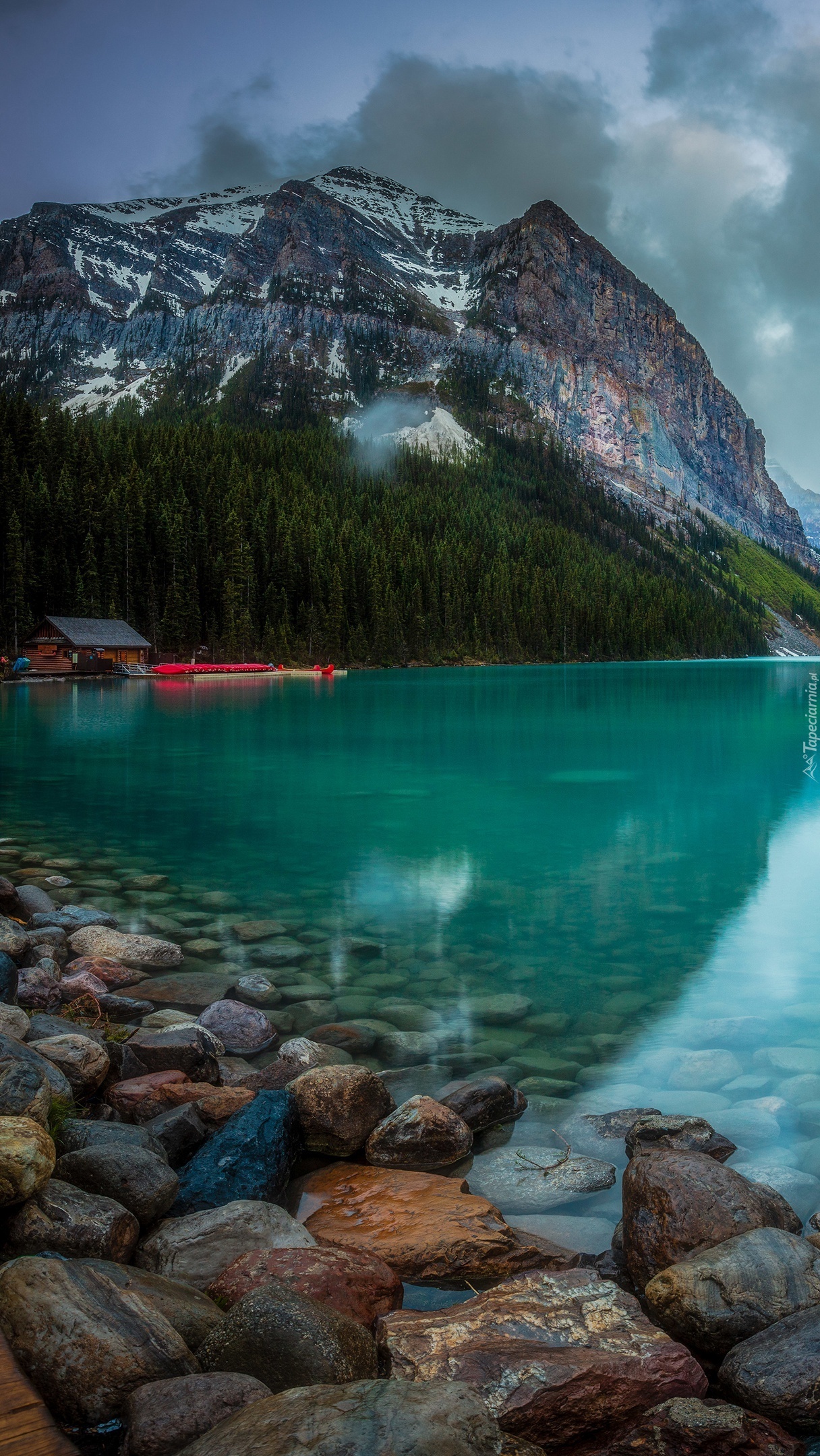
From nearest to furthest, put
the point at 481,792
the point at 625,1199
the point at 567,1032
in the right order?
the point at 625,1199 < the point at 567,1032 < the point at 481,792

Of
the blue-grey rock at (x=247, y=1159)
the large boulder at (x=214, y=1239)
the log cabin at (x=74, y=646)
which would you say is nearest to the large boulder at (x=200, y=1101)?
the blue-grey rock at (x=247, y=1159)

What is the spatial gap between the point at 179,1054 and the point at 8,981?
2152mm

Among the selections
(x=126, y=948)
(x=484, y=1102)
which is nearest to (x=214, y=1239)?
(x=484, y=1102)

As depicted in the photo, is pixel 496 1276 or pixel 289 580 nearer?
pixel 496 1276

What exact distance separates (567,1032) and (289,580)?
105 m

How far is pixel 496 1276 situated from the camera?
4.97 meters

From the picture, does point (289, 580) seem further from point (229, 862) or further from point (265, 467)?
point (229, 862)

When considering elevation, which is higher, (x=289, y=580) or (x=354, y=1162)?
(x=289, y=580)

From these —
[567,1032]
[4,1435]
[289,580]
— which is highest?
[289,580]

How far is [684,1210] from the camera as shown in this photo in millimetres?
4965

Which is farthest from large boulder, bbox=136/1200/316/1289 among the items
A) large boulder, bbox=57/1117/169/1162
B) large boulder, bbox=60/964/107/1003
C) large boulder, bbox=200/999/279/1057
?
large boulder, bbox=60/964/107/1003

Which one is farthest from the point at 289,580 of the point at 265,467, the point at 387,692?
the point at 387,692

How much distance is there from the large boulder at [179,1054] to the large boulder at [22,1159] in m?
2.71

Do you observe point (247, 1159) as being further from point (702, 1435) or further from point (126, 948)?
point (126, 948)
